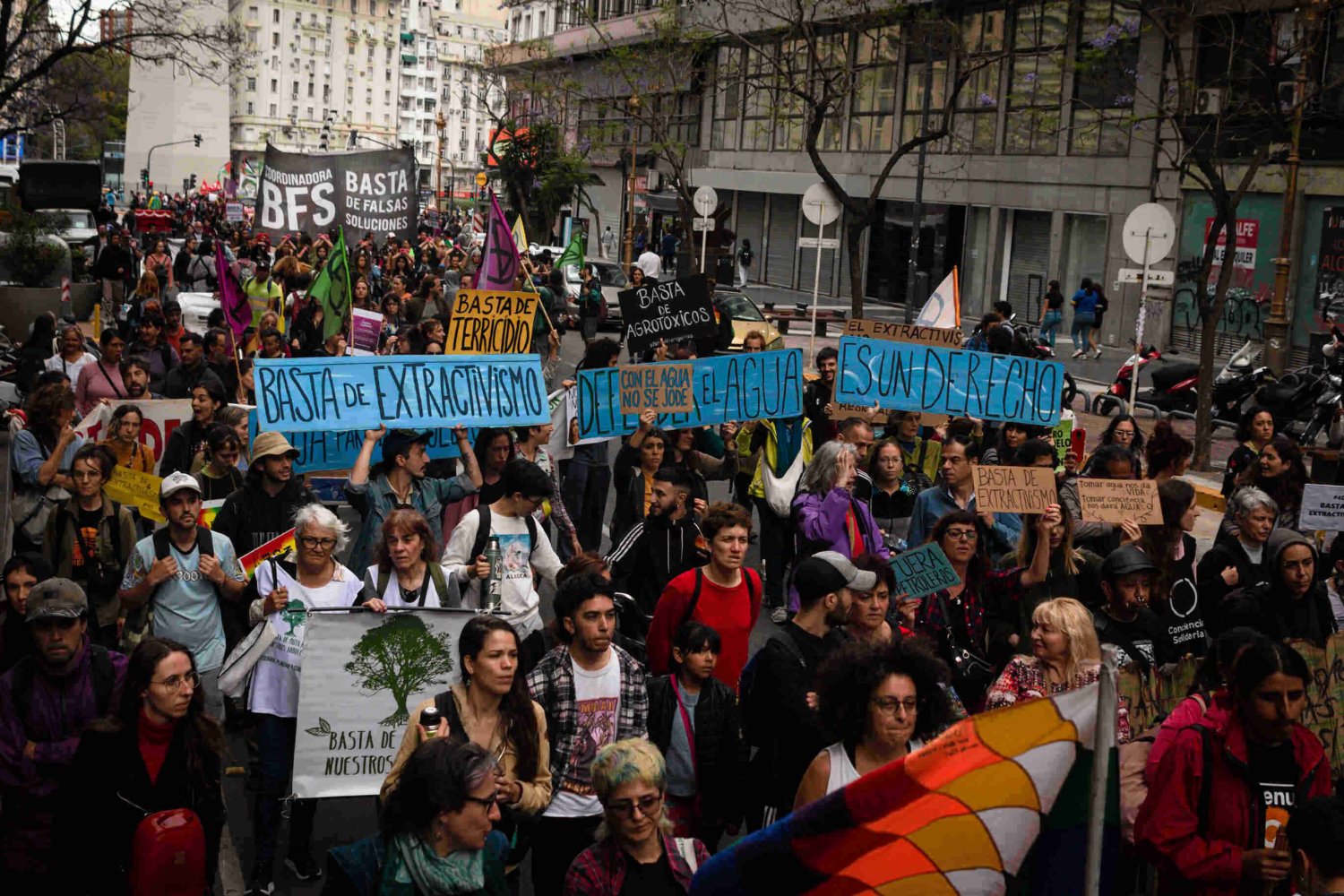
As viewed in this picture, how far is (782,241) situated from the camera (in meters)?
48.3

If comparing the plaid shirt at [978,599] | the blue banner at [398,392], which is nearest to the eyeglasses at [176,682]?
the plaid shirt at [978,599]

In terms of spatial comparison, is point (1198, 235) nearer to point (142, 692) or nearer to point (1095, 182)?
point (1095, 182)

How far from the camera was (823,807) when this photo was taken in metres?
3.61

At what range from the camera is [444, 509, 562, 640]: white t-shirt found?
6.75 metres

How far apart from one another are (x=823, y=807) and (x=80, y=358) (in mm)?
9955

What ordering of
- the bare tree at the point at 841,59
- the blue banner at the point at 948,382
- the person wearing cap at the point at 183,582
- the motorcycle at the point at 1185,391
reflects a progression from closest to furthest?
1. the person wearing cap at the point at 183,582
2. the blue banner at the point at 948,382
3. the motorcycle at the point at 1185,391
4. the bare tree at the point at 841,59

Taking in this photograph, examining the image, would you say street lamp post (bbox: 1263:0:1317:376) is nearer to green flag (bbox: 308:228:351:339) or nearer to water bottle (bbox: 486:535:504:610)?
green flag (bbox: 308:228:351:339)

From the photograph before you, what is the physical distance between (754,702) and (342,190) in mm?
16365

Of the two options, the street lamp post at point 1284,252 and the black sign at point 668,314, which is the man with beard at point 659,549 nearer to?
the black sign at point 668,314

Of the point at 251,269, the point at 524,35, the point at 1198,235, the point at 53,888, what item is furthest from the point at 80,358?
the point at 524,35

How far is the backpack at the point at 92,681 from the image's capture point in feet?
17.1

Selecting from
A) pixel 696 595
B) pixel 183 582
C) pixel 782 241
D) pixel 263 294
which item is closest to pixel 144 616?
pixel 183 582

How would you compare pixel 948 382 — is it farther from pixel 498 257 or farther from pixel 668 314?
pixel 498 257

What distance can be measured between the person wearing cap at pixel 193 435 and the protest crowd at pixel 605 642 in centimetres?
5
